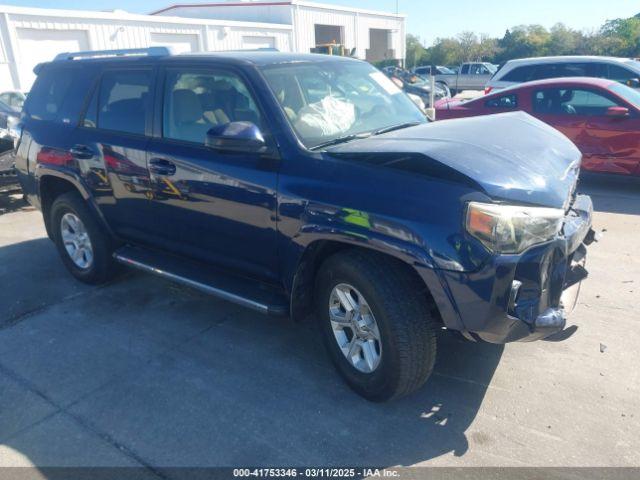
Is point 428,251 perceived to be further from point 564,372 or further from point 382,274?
point 564,372

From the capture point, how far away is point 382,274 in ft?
9.71

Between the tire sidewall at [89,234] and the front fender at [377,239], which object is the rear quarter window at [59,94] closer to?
the tire sidewall at [89,234]

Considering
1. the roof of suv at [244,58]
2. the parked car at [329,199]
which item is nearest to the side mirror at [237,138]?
the parked car at [329,199]

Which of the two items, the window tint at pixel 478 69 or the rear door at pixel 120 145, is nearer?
the rear door at pixel 120 145

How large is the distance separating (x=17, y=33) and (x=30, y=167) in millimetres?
13829

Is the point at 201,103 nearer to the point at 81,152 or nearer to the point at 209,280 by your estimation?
the point at 209,280

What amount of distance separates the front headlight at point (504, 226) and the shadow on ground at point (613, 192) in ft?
15.2

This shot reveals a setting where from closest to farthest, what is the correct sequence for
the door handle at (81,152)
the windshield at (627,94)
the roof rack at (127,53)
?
the roof rack at (127,53), the door handle at (81,152), the windshield at (627,94)

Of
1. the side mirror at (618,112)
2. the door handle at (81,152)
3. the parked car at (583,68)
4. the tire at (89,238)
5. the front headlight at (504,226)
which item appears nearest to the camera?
the front headlight at (504,226)

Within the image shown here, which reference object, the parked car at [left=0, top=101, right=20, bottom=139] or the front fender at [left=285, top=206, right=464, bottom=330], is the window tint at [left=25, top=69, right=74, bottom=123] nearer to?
the front fender at [left=285, top=206, right=464, bottom=330]

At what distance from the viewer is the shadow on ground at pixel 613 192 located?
684cm

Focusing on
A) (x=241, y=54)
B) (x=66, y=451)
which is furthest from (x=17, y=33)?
(x=66, y=451)

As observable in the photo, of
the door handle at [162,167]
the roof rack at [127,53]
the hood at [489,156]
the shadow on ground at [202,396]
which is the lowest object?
the shadow on ground at [202,396]

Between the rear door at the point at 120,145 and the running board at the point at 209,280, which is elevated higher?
the rear door at the point at 120,145
